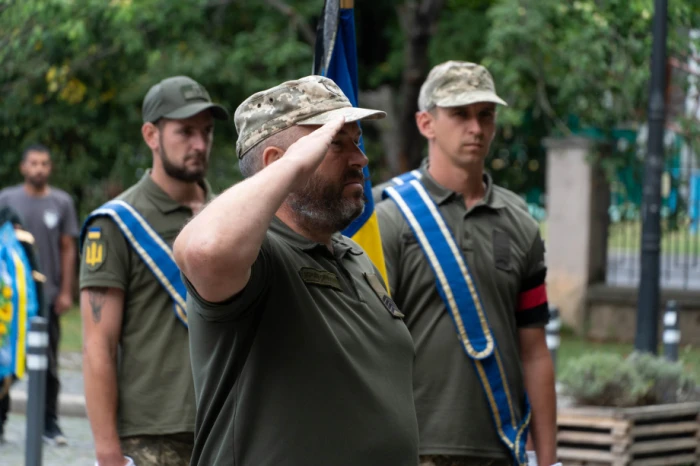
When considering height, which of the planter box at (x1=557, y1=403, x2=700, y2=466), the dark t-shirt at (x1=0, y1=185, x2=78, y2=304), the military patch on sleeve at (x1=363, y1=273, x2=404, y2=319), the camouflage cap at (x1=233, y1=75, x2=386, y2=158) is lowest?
the planter box at (x1=557, y1=403, x2=700, y2=466)

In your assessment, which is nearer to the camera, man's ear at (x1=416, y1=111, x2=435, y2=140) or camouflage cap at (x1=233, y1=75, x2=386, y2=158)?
camouflage cap at (x1=233, y1=75, x2=386, y2=158)

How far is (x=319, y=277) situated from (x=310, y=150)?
35 cm

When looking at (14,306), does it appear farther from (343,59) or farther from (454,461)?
(454,461)

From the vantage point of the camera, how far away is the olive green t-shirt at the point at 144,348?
14.3 feet

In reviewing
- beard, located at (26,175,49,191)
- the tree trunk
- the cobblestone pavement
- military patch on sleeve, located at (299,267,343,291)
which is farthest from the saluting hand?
the tree trunk

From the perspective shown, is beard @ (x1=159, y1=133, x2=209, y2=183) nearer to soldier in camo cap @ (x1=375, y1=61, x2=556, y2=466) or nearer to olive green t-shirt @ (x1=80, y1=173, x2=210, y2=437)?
olive green t-shirt @ (x1=80, y1=173, x2=210, y2=437)

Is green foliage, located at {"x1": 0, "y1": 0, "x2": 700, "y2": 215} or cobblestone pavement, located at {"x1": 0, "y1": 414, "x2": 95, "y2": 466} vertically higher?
green foliage, located at {"x1": 0, "y1": 0, "x2": 700, "y2": 215}

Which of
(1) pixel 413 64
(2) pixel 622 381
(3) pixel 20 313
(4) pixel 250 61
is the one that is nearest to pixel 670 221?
(1) pixel 413 64

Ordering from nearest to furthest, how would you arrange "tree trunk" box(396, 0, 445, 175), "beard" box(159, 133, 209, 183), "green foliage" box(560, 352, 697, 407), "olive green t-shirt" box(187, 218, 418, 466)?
1. "olive green t-shirt" box(187, 218, 418, 466)
2. "beard" box(159, 133, 209, 183)
3. "green foliage" box(560, 352, 697, 407)
4. "tree trunk" box(396, 0, 445, 175)

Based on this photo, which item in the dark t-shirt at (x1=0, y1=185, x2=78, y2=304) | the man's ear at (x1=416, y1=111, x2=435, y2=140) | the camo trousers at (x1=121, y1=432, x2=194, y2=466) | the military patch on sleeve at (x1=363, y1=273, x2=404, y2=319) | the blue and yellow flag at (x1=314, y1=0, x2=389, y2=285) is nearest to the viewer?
the military patch on sleeve at (x1=363, y1=273, x2=404, y2=319)

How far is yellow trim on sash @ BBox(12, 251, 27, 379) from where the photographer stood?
8.84 m

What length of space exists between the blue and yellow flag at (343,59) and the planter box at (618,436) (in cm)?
344

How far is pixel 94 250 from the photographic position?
4.43m

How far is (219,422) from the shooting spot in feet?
8.86
